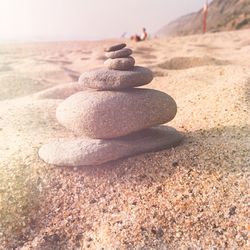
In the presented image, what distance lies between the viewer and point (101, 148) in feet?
12.3

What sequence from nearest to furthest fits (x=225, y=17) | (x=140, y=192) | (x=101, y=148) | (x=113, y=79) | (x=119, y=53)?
(x=140, y=192) → (x=101, y=148) → (x=113, y=79) → (x=119, y=53) → (x=225, y=17)

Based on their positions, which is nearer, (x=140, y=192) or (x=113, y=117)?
(x=140, y=192)

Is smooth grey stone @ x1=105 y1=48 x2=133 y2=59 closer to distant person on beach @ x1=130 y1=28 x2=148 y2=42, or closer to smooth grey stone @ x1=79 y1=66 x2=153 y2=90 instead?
smooth grey stone @ x1=79 y1=66 x2=153 y2=90

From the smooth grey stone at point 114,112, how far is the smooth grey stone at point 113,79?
0.07 metres

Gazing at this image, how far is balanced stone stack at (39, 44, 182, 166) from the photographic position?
378 centimetres

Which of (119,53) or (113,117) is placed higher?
(119,53)

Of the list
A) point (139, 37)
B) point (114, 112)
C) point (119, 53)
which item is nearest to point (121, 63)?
point (119, 53)

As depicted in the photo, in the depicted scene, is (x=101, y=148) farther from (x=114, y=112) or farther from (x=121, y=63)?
(x=121, y=63)

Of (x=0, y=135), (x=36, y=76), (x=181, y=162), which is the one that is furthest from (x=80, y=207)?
(x=36, y=76)

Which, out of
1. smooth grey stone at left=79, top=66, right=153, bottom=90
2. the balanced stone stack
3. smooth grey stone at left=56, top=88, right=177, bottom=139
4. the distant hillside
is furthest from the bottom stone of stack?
the distant hillside

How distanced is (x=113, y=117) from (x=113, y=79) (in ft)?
1.28

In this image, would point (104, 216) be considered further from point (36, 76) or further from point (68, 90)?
point (36, 76)

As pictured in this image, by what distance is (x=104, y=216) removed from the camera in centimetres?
327

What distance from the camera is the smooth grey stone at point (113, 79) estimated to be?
3.92 m
